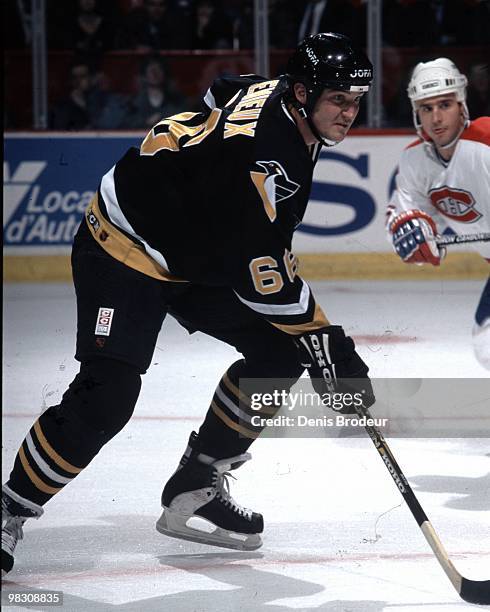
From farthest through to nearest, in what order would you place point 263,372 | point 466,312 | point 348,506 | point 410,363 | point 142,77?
point 142,77
point 466,312
point 410,363
point 348,506
point 263,372

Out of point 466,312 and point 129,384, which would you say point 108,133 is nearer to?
point 466,312

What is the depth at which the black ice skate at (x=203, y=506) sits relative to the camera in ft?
8.20

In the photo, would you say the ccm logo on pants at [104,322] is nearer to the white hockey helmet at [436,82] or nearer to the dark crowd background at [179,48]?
the white hockey helmet at [436,82]

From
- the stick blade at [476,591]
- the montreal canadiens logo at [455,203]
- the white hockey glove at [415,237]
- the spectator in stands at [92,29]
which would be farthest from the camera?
the spectator in stands at [92,29]

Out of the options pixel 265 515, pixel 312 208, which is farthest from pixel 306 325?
pixel 312 208

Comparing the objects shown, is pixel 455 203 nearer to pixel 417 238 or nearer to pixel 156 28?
pixel 417 238

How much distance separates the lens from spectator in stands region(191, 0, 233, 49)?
6.41 metres

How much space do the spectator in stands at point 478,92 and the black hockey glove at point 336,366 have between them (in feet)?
13.2

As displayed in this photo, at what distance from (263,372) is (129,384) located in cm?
29

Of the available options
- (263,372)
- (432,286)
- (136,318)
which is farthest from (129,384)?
(432,286)

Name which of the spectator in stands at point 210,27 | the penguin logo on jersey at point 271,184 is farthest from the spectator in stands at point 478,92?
the penguin logo on jersey at point 271,184

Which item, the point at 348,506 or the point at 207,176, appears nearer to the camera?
the point at 207,176

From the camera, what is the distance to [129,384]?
2.25 metres

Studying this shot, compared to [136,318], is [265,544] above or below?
below
